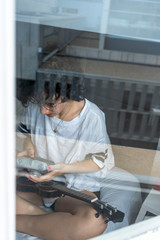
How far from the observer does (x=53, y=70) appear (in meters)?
1.46

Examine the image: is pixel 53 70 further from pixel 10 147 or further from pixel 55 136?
pixel 10 147

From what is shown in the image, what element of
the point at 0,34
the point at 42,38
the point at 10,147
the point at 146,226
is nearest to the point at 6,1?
the point at 0,34

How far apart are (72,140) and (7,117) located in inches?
34.9

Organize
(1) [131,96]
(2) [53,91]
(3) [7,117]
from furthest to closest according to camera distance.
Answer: (1) [131,96] < (2) [53,91] < (3) [7,117]

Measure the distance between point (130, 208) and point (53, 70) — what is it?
867mm

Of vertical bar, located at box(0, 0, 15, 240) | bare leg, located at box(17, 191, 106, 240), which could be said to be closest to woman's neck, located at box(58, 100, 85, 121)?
bare leg, located at box(17, 191, 106, 240)

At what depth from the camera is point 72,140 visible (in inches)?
49.0

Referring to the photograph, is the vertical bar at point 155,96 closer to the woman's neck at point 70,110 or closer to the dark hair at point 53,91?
the dark hair at point 53,91

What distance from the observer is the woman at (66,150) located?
1.14 meters

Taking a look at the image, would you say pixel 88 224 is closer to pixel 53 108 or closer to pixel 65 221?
pixel 65 221

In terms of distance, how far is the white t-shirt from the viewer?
121 cm

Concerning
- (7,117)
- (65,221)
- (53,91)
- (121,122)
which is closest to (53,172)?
(65,221)

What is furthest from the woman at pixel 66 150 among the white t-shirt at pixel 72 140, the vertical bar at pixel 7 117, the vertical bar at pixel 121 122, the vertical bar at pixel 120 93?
the vertical bar at pixel 120 93

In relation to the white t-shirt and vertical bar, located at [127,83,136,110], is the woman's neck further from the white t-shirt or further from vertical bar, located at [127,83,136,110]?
vertical bar, located at [127,83,136,110]
